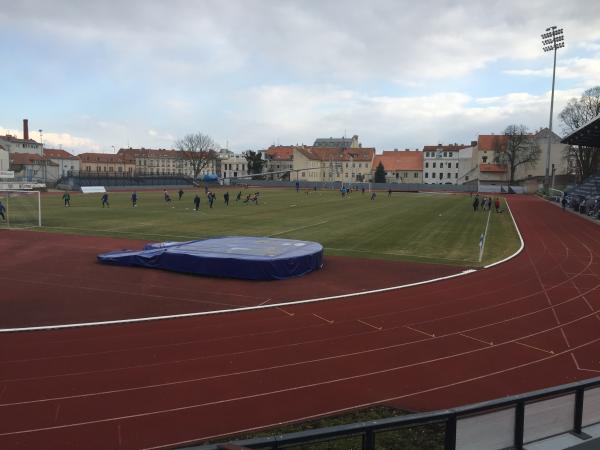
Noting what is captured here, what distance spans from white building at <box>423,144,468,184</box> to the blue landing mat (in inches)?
3996

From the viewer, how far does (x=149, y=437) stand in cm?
668

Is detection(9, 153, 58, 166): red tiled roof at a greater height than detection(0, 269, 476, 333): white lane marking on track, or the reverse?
detection(9, 153, 58, 166): red tiled roof

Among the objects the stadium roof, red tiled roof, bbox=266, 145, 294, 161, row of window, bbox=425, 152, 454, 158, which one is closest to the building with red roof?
red tiled roof, bbox=266, 145, 294, 161

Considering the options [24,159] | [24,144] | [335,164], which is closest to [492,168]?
[335,164]

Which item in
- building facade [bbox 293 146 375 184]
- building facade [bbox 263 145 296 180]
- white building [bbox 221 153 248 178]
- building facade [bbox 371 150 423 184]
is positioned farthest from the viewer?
white building [bbox 221 153 248 178]

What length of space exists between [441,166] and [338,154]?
27253 mm

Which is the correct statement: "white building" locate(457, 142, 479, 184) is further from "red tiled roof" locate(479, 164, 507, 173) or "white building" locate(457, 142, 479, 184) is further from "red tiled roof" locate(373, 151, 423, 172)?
"red tiled roof" locate(373, 151, 423, 172)

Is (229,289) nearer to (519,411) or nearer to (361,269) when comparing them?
(361,269)

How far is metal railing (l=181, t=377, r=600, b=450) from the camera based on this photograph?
371 cm

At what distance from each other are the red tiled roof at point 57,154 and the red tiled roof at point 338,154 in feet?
209

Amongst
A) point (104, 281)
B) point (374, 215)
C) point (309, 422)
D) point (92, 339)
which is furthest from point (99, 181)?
point (309, 422)

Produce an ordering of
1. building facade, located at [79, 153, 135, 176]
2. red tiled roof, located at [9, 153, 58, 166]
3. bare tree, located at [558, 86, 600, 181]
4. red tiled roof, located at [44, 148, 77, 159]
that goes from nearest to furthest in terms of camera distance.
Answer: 1. bare tree, located at [558, 86, 600, 181]
2. red tiled roof, located at [9, 153, 58, 166]
3. red tiled roof, located at [44, 148, 77, 159]
4. building facade, located at [79, 153, 135, 176]

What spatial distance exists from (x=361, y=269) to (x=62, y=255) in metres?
12.8

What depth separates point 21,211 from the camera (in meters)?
35.9
